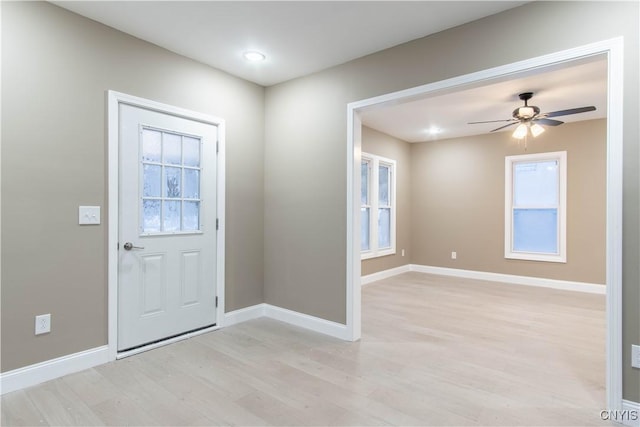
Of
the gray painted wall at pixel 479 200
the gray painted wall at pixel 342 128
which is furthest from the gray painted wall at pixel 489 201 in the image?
the gray painted wall at pixel 342 128

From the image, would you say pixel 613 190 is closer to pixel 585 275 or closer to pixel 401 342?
pixel 401 342

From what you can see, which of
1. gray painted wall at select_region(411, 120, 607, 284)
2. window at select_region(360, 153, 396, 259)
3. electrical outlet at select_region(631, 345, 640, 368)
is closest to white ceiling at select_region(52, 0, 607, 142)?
gray painted wall at select_region(411, 120, 607, 284)

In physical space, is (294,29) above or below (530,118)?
above

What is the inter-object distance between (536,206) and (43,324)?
661cm

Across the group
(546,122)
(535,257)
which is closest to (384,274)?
(535,257)

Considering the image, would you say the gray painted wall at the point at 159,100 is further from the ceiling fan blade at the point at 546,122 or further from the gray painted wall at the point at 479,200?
the gray painted wall at the point at 479,200

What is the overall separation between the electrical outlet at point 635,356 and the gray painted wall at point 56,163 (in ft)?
11.9

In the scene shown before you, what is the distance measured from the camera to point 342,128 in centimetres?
333

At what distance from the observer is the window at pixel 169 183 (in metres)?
2.98

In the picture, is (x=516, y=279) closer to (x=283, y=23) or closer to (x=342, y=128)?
(x=342, y=128)

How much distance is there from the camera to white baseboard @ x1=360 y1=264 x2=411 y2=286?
230 inches

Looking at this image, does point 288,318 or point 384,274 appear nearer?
point 288,318

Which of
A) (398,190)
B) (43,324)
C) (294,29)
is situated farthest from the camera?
(398,190)

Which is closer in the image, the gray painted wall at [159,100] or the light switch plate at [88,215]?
the gray painted wall at [159,100]
